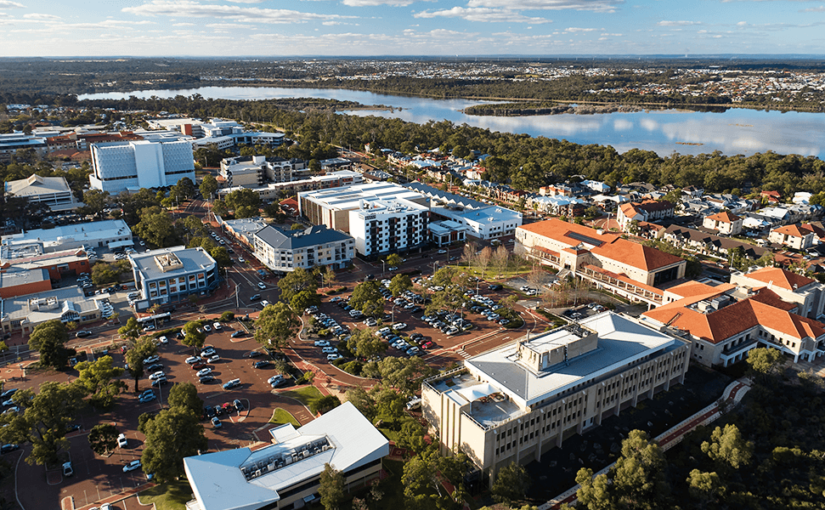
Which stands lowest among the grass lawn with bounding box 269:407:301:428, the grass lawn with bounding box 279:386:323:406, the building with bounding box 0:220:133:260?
the grass lawn with bounding box 269:407:301:428

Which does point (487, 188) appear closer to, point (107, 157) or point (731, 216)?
point (731, 216)

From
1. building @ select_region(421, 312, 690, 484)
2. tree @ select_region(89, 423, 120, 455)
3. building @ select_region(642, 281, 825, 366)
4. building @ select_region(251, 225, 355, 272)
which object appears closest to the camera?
building @ select_region(421, 312, 690, 484)

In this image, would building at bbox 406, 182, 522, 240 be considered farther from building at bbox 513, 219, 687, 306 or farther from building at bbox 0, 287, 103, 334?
building at bbox 0, 287, 103, 334

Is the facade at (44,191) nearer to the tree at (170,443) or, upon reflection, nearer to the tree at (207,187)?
the tree at (207,187)

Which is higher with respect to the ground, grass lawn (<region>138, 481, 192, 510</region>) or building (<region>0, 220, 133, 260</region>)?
building (<region>0, 220, 133, 260</region>)

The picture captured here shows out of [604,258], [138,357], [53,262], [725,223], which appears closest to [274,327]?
[138,357]

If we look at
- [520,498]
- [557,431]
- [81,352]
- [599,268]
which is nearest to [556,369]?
[557,431]

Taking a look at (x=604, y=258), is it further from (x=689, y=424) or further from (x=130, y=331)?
(x=130, y=331)

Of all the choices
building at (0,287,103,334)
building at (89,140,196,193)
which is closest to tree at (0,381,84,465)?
building at (0,287,103,334)
